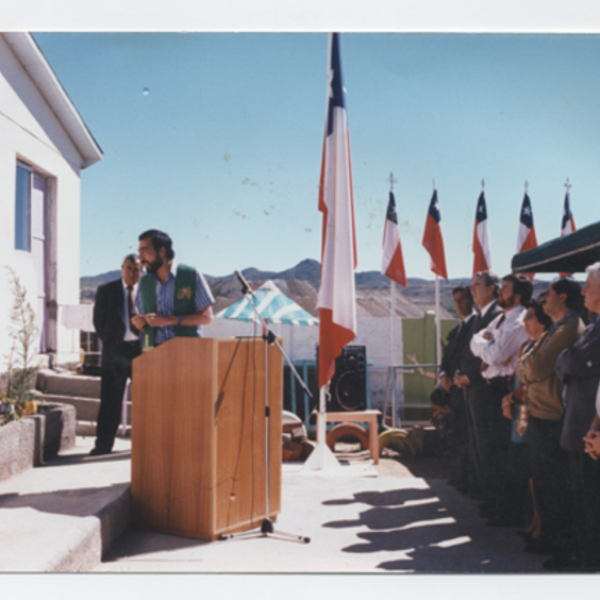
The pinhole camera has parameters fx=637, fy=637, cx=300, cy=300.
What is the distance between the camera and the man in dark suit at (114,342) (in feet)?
14.8

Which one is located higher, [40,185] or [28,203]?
[40,185]

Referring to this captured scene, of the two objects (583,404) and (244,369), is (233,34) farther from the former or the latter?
(583,404)

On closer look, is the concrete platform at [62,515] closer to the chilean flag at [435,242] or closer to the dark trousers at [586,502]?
the dark trousers at [586,502]

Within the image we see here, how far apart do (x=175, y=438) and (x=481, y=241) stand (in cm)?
615

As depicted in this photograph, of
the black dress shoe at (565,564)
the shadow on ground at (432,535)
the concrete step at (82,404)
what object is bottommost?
the shadow on ground at (432,535)

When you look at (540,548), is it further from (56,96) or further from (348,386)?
(348,386)

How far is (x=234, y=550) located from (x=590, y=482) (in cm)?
168

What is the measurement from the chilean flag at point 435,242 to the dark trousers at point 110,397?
483 cm

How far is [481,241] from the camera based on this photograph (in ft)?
27.5

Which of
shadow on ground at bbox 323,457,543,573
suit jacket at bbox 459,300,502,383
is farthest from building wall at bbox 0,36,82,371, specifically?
suit jacket at bbox 459,300,502,383

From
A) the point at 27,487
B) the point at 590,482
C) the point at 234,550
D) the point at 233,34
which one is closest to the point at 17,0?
the point at 233,34

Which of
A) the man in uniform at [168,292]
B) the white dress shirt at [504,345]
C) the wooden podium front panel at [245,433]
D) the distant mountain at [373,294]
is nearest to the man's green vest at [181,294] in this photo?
the man in uniform at [168,292]

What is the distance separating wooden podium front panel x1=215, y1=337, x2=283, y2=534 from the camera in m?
3.15

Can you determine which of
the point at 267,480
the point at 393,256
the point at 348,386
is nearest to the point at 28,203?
the point at 267,480
